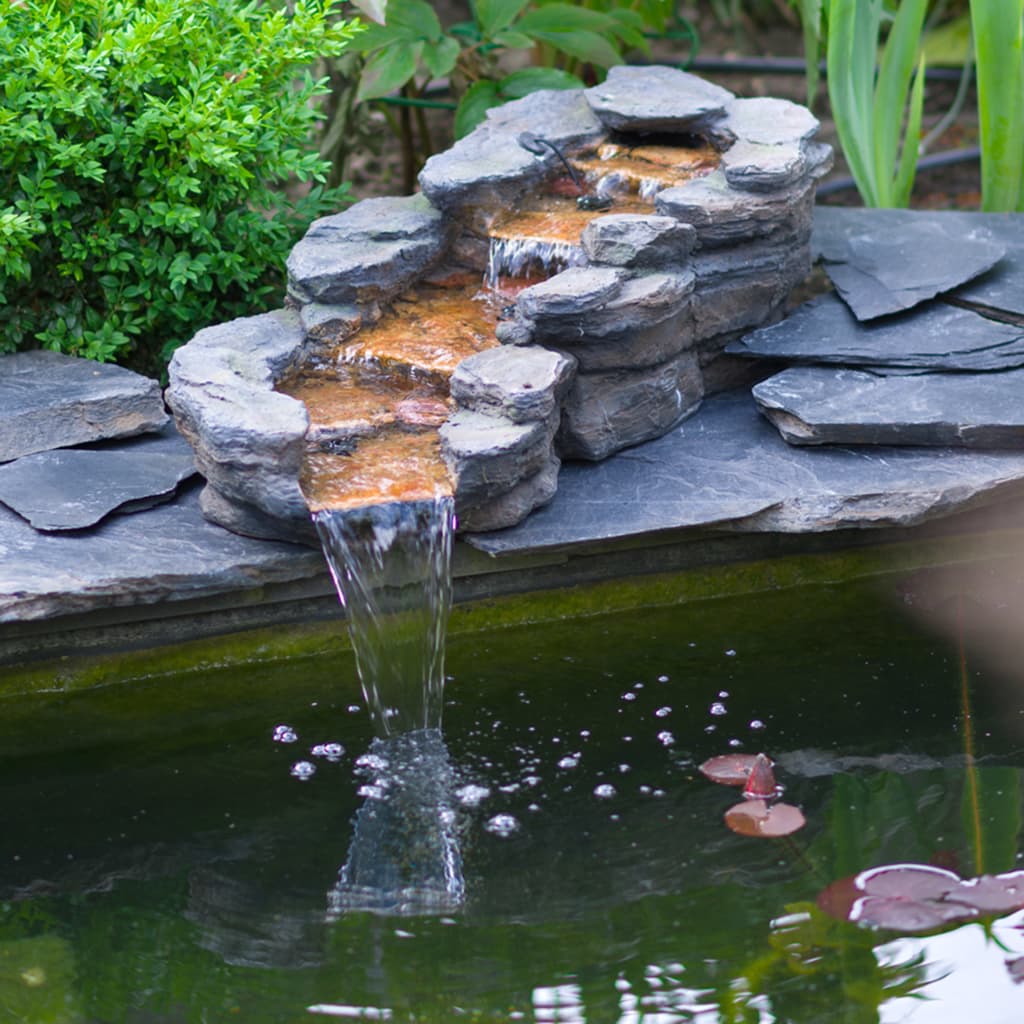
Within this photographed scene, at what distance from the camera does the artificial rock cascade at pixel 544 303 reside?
317 centimetres

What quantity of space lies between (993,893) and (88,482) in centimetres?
218

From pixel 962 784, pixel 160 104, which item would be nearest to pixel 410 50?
pixel 160 104

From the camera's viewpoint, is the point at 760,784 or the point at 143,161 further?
the point at 143,161

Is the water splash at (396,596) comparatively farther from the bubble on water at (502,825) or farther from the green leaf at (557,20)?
the green leaf at (557,20)

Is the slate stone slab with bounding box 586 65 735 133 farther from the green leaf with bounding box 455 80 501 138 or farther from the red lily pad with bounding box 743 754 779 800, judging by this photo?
the red lily pad with bounding box 743 754 779 800

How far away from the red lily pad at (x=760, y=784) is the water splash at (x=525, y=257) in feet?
4.71

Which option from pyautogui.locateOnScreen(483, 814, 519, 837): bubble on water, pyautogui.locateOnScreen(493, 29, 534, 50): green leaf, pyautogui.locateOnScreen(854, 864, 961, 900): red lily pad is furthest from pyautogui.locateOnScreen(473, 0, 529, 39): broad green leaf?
pyautogui.locateOnScreen(854, 864, 961, 900): red lily pad

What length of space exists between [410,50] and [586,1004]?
3224 mm

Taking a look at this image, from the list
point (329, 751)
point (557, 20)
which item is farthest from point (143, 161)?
point (329, 751)

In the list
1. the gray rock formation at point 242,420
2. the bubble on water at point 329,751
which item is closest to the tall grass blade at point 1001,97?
the gray rock formation at point 242,420

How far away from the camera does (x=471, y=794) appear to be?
2.79 metres

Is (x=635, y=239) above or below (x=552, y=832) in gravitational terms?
above

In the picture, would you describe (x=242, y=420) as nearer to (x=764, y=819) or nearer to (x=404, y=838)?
(x=404, y=838)

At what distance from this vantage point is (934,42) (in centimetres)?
716
